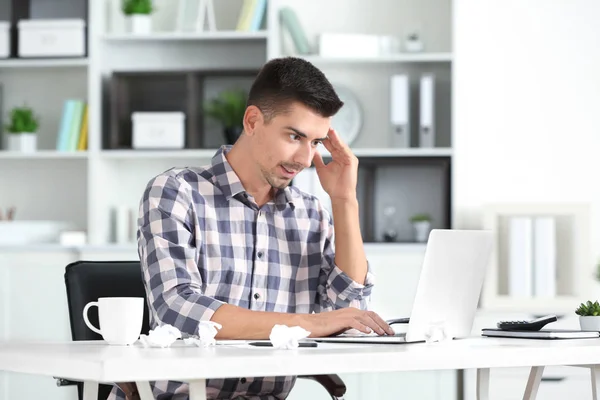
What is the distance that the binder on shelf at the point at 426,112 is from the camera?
3924 mm

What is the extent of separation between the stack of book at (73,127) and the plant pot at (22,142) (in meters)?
0.14

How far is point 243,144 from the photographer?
211 centimetres

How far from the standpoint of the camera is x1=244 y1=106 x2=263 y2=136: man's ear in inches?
79.9

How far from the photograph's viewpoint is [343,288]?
2092 mm

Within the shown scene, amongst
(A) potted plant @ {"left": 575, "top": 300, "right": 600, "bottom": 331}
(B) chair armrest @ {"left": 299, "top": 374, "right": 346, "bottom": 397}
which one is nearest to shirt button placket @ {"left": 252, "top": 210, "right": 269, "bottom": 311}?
(B) chair armrest @ {"left": 299, "top": 374, "right": 346, "bottom": 397}

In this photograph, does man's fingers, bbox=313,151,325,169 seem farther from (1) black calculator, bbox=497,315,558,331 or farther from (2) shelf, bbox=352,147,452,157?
(2) shelf, bbox=352,147,452,157

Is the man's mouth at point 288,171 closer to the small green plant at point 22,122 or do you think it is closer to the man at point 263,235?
the man at point 263,235

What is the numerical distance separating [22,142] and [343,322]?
9.08 ft

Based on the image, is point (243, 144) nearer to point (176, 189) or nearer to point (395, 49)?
point (176, 189)

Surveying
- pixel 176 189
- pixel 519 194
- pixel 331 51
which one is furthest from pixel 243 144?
pixel 519 194

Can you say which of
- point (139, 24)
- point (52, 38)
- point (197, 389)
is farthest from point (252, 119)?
point (52, 38)

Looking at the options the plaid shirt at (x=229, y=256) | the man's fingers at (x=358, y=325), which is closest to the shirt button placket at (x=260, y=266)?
the plaid shirt at (x=229, y=256)

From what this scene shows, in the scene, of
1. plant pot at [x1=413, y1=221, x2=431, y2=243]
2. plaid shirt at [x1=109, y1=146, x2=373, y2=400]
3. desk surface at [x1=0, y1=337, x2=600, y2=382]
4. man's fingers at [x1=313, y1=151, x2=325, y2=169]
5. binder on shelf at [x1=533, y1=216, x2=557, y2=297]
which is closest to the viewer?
desk surface at [x1=0, y1=337, x2=600, y2=382]

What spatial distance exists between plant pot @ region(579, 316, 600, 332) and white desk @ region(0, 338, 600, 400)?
351 mm
